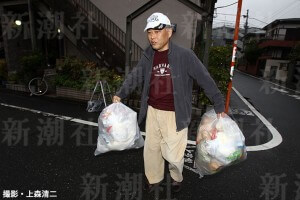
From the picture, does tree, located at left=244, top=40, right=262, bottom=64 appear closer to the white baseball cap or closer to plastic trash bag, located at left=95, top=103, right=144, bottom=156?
plastic trash bag, located at left=95, top=103, right=144, bottom=156

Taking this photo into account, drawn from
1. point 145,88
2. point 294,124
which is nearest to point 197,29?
→ point 294,124

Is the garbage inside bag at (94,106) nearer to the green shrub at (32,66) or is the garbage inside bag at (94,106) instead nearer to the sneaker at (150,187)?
the green shrub at (32,66)

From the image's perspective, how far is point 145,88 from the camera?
3080 millimetres

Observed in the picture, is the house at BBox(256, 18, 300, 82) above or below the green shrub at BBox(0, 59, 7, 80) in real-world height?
above

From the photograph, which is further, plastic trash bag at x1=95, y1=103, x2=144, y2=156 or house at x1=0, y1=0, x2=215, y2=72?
house at x1=0, y1=0, x2=215, y2=72

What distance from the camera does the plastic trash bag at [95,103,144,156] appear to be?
3244mm

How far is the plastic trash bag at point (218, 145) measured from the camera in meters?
2.91

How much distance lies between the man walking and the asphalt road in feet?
1.89

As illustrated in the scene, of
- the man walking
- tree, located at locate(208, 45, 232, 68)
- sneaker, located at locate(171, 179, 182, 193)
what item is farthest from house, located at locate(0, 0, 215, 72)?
sneaker, located at locate(171, 179, 182, 193)

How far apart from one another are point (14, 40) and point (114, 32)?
17.0 ft

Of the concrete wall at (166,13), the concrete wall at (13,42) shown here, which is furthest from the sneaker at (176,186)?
the concrete wall at (13,42)

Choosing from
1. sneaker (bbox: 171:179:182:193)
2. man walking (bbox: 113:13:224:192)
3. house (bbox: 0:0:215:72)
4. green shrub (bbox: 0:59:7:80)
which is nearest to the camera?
man walking (bbox: 113:13:224:192)

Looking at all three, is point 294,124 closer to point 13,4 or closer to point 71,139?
point 71,139

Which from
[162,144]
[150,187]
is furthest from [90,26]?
[150,187]
